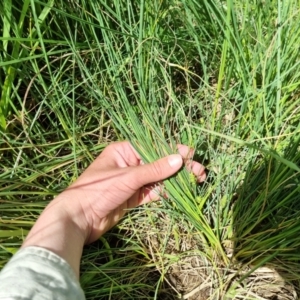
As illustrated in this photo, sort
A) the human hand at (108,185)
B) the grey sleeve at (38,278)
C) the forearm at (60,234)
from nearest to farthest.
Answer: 1. the grey sleeve at (38,278)
2. the forearm at (60,234)
3. the human hand at (108,185)

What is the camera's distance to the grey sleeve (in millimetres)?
751

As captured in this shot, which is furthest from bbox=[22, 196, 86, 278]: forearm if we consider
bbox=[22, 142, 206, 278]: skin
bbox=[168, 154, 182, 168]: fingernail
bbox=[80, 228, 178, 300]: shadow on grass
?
bbox=[168, 154, 182, 168]: fingernail

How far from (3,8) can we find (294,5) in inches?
25.8

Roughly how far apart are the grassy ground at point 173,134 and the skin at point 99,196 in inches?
1.5

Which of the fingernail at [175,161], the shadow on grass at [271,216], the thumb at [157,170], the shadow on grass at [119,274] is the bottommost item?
the shadow on grass at [119,274]

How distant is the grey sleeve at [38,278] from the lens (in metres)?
0.75

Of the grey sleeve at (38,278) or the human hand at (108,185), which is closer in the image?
the grey sleeve at (38,278)

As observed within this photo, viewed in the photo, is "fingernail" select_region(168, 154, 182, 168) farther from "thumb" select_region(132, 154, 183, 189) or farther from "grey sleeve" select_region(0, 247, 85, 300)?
"grey sleeve" select_region(0, 247, 85, 300)

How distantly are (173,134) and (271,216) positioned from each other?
0.95 feet

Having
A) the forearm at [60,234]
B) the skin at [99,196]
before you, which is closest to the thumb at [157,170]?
the skin at [99,196]

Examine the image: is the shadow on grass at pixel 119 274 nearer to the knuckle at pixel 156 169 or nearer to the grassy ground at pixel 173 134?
the grassy ground at pixel 173 134

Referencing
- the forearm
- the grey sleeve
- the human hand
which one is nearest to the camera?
the grey sleeve

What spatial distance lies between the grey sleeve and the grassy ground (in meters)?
0.20

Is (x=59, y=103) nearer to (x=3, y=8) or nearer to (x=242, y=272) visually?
(x=3, y=8)
